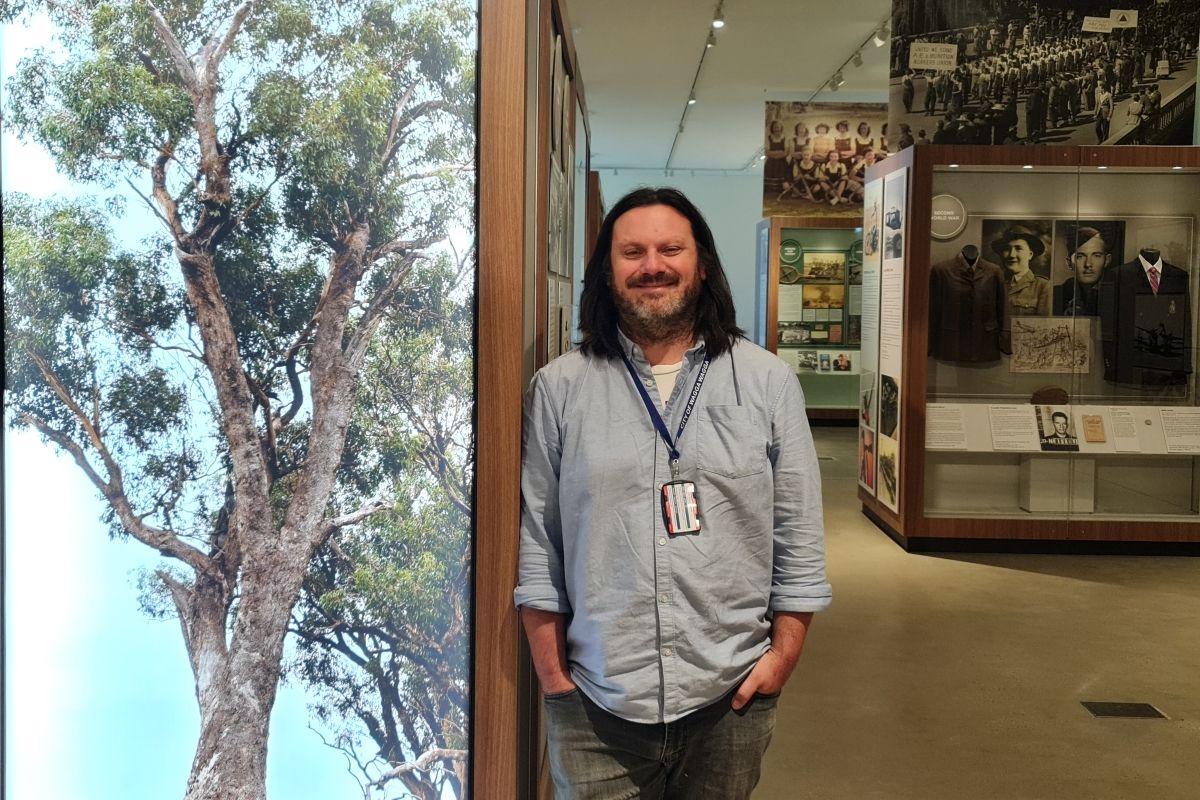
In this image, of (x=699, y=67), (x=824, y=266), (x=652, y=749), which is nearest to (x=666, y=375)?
(x=652, y=749)

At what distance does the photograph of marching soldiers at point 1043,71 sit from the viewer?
767 cm

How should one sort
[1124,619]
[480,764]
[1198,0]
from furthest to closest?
1. [1198,0]
2. [1124,619]
3. [480,764]

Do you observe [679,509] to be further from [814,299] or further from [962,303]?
[814,299]

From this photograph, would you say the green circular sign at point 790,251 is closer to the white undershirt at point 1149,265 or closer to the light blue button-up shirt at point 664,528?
the white undershirt at point 1149,265

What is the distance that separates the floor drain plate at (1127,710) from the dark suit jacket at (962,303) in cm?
299

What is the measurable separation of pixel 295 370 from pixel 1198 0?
26.5 ft

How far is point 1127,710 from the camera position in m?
4.15

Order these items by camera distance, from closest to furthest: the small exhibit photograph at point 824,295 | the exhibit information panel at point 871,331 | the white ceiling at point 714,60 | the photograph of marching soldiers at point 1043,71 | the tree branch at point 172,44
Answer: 1. the tree branch at point 172,44
2. the exhibit information panel at point 871,331
3. the photograph of marching soldiers at point 1043,71
4. the white ceiling at point 714,60
5. the small exhibit photograph at point 824,295

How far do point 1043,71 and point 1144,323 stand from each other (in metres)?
2.16

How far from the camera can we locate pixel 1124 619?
212 inches

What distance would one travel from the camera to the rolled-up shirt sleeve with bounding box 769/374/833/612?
1785mm

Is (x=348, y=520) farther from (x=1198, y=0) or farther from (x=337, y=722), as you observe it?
(x=1198, y=0)

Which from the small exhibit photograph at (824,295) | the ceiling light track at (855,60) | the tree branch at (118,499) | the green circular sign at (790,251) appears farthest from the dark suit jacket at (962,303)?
the small exhibit photograph at (824,295)

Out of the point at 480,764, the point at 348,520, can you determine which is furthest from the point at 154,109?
the point at 480,764
